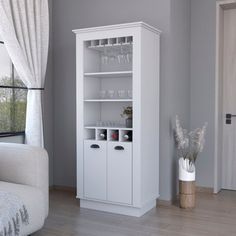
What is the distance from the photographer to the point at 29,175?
295 cm

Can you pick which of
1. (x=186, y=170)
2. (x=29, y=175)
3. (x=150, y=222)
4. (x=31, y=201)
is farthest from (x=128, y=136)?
(x=31, y=201)

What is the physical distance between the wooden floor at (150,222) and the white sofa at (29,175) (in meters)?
0.36

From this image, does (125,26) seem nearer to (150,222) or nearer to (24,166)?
(24,166)

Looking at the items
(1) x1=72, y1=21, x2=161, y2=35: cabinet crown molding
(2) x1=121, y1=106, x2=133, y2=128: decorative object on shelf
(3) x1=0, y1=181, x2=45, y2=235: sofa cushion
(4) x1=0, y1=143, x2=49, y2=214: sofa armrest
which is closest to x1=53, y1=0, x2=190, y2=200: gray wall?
(1) x1=72, y1=21, x2=161, y2=35: cabinet crown molding

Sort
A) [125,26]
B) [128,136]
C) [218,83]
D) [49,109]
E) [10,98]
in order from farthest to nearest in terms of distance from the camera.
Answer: [49,109], [218,83], [10,98], [128,136], [125,26]

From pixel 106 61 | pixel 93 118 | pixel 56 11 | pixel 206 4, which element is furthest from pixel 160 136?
pixel 56 11

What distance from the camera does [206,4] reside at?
429cm

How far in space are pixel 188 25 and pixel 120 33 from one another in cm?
122

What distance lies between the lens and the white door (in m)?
4.42

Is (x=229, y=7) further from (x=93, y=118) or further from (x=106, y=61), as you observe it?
(x=93, y=118)

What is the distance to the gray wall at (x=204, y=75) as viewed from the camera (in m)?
4.30

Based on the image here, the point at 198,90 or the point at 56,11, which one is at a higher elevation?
the point at 56,11

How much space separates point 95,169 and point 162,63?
1.35m

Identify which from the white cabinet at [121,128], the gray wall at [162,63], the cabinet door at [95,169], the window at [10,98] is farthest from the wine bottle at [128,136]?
the window at [10,98]
